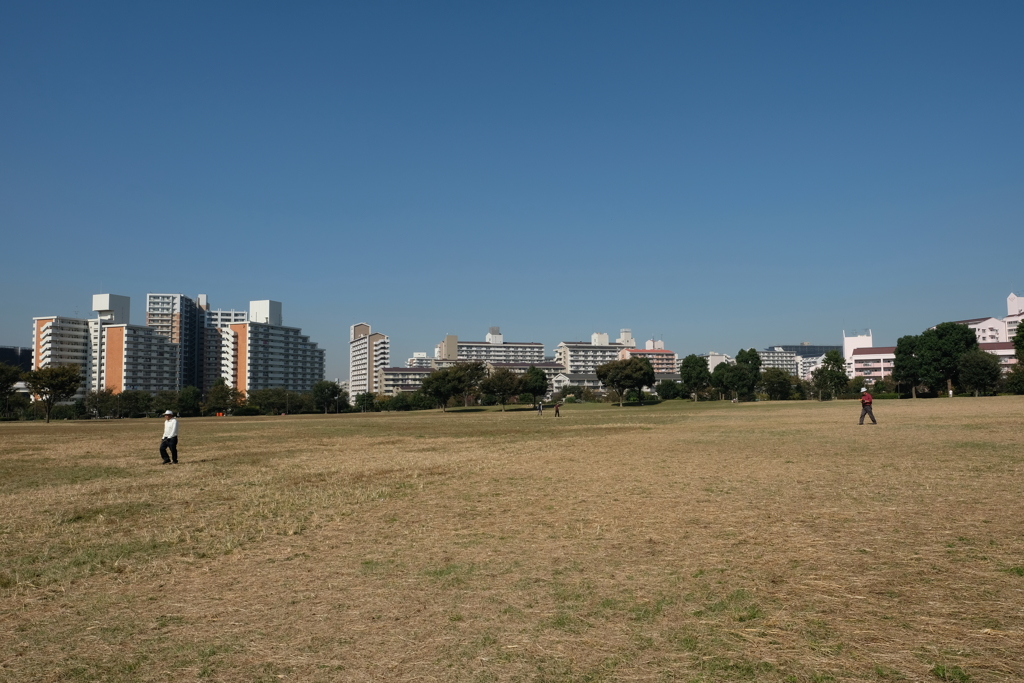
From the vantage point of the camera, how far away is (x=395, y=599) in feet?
23.4

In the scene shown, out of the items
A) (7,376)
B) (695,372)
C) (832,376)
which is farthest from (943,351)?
(7,376)

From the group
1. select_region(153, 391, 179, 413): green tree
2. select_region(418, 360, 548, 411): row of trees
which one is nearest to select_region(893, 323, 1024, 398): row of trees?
select_region(418, 360, 548, 411): row of trees

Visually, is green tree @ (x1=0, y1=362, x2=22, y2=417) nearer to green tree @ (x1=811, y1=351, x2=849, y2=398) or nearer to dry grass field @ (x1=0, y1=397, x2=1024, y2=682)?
dry grass field @ (x1=0, y1=397, x2=1024, y2=682)

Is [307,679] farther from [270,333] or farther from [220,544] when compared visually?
[270,333]

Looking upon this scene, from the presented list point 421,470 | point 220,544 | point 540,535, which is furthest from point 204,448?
point 540,535

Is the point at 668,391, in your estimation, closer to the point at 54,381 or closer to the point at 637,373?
the point at 637,373

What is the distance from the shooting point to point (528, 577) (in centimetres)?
791

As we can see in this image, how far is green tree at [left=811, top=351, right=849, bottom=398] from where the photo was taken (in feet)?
337

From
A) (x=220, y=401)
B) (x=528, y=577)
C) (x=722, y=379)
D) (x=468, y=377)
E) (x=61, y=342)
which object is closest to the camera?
(x=528, y=577)

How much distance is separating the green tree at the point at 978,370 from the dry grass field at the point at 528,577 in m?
81.5

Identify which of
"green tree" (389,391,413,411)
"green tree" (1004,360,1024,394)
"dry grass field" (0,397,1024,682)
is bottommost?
"green tree" (389,391,413,411)

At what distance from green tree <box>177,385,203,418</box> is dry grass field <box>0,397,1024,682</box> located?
10226 centimetres

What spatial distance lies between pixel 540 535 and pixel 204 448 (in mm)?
25117

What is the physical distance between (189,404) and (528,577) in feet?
390
